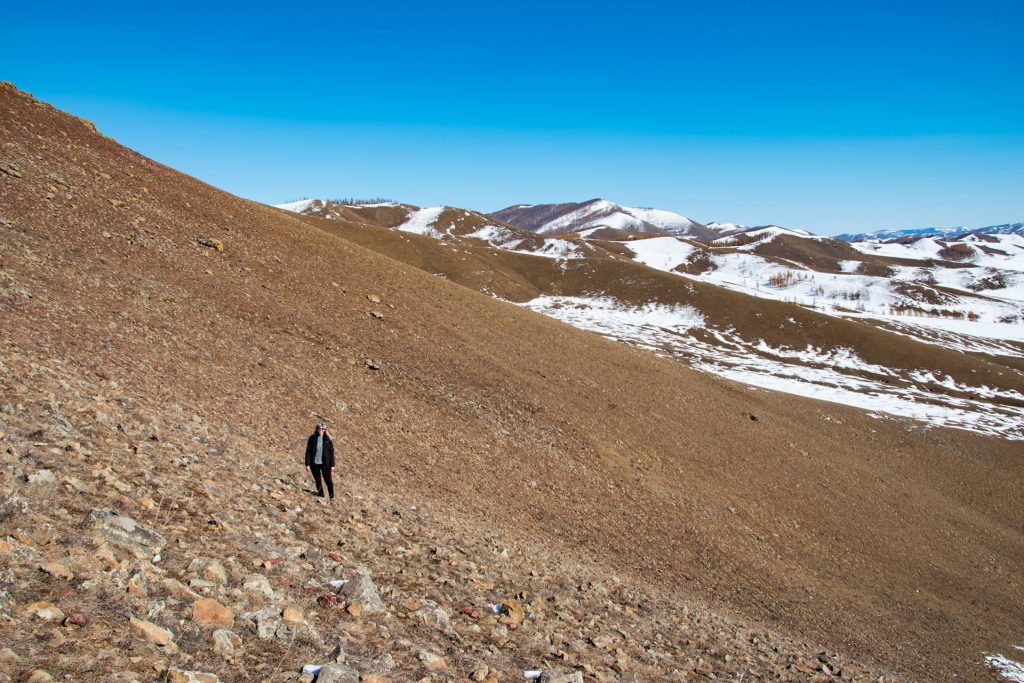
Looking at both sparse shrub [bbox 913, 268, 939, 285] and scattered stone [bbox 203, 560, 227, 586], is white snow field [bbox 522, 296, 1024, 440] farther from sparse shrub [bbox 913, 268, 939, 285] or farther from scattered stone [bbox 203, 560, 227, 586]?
sparse shrub [bbox 913, 268, 939, 285]

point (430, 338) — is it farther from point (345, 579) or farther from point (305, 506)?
point (345, 579)

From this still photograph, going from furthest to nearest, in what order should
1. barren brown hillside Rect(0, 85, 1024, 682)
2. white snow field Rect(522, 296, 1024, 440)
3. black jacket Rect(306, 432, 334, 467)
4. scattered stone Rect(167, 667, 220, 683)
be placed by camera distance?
white snow field Rect(522, 296, 1024, 440), black jacket Rect(306, 432, 334, 467), barren brown hillside Rect(0, 85, 1024, 682), scattered stone Rect(167, 667, 220, 683)

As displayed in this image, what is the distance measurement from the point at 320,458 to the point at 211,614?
5.22 meters

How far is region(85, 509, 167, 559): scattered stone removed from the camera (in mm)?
7396

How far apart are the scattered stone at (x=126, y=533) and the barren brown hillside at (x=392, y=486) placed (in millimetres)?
80

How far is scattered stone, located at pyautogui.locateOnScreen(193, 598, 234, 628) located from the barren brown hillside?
4 centimetres

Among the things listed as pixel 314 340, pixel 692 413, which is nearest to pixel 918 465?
pixel 692 413

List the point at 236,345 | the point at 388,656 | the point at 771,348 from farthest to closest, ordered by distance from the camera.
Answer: the point at 771,348, the point at 236,345, the point at 388,656

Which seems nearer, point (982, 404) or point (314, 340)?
point (314, 340)

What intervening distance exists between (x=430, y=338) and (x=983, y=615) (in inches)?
957

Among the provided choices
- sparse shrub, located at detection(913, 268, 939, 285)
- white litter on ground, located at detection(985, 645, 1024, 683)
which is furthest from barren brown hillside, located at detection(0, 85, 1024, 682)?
sparse shrub, located at detection(913, 268, 939, 285)

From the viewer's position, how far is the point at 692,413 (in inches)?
1160

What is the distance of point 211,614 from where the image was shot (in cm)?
675

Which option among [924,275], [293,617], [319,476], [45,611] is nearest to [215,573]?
[293,617]
